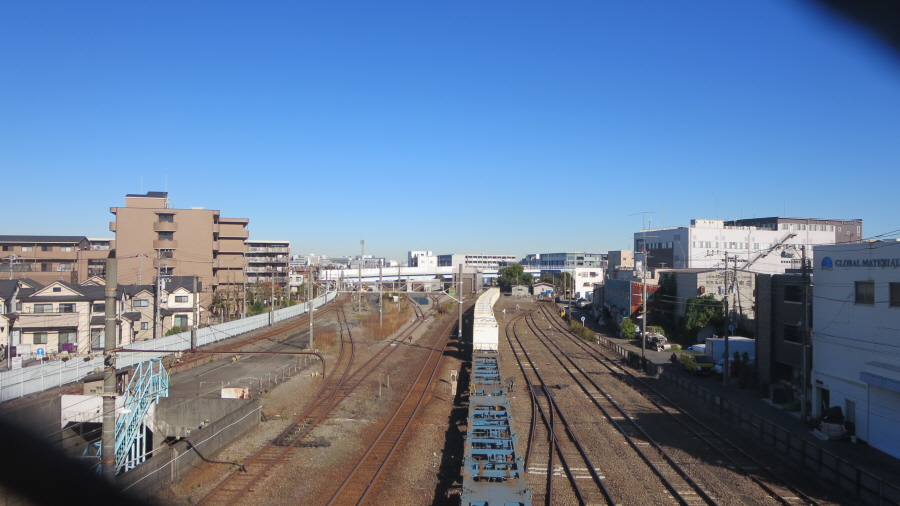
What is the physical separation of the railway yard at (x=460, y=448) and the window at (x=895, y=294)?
4.41 m

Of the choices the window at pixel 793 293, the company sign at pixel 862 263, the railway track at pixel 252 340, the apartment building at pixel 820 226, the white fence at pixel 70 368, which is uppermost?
the apartment building at pixel 820 226

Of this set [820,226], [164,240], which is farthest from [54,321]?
[820,226]

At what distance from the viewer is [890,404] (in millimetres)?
10945

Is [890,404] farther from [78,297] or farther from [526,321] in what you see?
[526,321]

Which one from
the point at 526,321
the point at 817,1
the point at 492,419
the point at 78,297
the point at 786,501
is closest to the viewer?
the point at 817,1

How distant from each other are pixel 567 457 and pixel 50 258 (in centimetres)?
4154

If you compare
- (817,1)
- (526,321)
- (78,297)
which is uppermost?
(817,1)

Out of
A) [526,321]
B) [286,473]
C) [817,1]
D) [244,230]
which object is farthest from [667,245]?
[817,1]

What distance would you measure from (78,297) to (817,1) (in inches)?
969

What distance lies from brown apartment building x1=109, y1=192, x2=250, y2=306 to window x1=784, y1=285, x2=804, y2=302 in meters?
30.4

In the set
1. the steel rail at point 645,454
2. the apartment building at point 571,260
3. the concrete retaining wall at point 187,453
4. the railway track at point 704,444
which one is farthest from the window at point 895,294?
the apartment building at point 571,260

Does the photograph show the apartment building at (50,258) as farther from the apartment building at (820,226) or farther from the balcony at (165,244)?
the apartment building at (820,226)

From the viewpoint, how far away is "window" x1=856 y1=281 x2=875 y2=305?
479 inches

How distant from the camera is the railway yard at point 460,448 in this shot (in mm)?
7895
